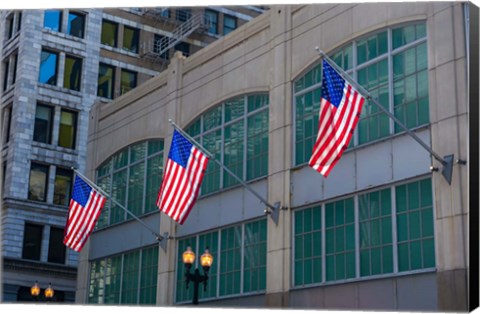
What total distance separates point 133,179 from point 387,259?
501 inches

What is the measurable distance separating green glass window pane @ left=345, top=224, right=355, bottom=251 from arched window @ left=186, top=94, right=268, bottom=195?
417 centimetres

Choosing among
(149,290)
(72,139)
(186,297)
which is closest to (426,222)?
(186,297)

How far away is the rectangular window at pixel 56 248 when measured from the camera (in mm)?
42750

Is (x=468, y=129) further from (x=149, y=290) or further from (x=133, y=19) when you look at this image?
(x=133, y=19)

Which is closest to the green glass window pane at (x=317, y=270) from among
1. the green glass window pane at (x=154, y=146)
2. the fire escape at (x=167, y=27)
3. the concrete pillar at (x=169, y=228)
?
the concrete pillar at (x=169, y=228)

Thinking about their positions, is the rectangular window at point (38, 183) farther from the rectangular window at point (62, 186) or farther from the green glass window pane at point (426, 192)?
the green glass window pane at point (426, 192)

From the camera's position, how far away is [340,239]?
24.1 metres

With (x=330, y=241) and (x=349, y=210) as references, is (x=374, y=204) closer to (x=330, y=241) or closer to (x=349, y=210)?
(x=349, y=210)

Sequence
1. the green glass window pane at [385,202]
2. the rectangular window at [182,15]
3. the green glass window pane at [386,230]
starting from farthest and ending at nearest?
the rectangular window at [182,15] → the green glass window pane at [385,202] → the green glass window pane at [386,230]

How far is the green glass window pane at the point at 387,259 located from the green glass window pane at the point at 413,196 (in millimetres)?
1135

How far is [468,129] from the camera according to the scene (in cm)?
2120

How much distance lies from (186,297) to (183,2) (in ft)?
30.3

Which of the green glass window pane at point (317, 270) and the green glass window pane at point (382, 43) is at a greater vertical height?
the green glass window pane at point (382, 43)


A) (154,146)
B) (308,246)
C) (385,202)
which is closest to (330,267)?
(308,246)
